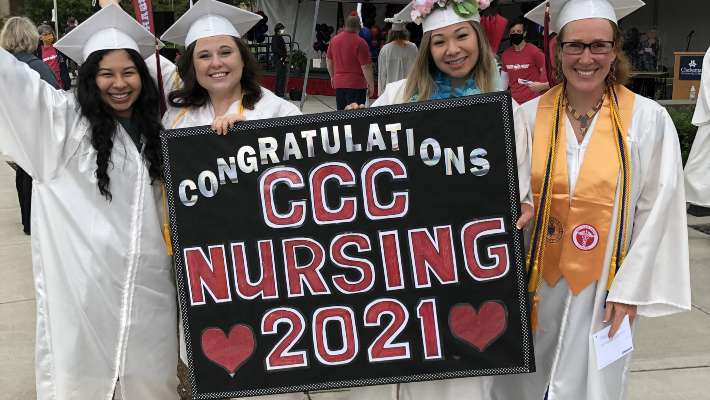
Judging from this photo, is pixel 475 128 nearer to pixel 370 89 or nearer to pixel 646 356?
pixel 646 356

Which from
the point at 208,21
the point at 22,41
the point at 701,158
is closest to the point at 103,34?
the point at 208,21

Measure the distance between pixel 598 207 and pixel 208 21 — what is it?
63.8 inches

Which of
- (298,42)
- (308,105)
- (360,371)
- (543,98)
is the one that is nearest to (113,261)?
(360,371)

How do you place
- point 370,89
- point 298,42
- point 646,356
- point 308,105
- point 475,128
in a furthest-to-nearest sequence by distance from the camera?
1. point 298,42
2. point 308,105
3. point 370,89
4. point 646,356
5. point 475,128

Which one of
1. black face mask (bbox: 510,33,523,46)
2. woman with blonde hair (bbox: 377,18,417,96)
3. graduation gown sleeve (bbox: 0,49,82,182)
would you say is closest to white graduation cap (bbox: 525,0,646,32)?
graduation gown sleeve (bbox: 0,49,82,182)

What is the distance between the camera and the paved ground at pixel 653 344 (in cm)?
422

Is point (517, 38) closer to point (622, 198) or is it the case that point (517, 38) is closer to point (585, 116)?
point (585, 116)

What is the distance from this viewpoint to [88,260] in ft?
10.3

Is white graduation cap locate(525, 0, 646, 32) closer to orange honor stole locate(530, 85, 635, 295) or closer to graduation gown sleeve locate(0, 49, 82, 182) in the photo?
orange honor stole locate(530, 85, 635, 295)

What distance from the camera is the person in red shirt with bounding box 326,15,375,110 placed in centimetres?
1117

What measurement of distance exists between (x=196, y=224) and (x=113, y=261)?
1.35ft

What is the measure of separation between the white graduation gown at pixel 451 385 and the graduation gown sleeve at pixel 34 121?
115 centimetres

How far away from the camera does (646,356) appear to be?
4.62 meters

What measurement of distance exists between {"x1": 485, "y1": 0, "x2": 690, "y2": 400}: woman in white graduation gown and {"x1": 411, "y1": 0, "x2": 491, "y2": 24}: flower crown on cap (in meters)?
0.28
